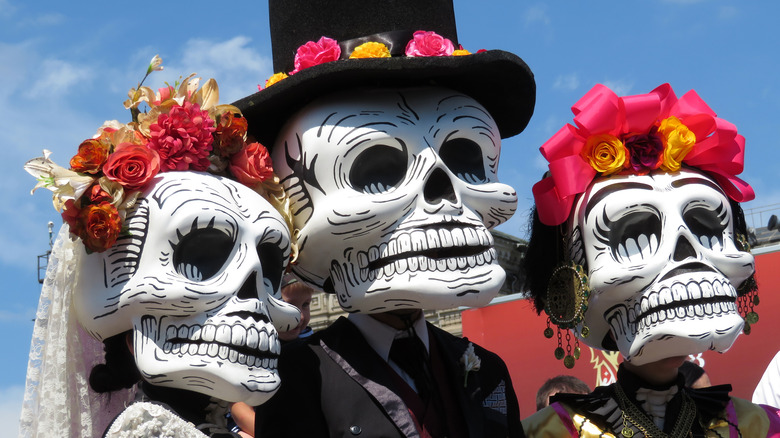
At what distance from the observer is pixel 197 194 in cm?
327

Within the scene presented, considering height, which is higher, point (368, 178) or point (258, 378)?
point (368, 178)

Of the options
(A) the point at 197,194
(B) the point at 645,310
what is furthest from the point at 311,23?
(B) the point at 645,310

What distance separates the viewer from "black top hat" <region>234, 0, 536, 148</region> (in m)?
3.60

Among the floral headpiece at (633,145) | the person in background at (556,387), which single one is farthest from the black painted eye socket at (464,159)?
the person in background at (556,387)

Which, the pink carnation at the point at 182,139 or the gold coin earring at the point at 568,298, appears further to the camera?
the gold coin earring at the point at 568,298

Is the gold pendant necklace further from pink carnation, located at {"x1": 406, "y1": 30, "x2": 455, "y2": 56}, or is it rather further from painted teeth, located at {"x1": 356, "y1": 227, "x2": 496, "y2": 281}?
pink carnation, located at {"x1": 406, "y1": 30, "x2": 455, "y2": 56}

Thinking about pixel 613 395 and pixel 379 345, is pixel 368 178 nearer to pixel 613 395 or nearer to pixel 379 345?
pixel 379 345

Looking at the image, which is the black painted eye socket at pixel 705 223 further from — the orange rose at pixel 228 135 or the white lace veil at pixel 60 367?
A: the white lace veil at pixel 60 367

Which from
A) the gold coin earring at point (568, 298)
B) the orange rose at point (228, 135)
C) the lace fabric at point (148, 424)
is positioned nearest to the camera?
the lace fabric at point (148, 424)

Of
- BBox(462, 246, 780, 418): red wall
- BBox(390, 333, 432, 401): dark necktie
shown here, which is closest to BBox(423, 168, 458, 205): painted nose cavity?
BBox(390, 333, 432, 401): dark necktie

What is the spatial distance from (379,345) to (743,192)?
1540 mm

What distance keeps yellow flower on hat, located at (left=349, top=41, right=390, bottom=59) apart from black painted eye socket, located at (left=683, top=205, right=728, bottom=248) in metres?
1.23

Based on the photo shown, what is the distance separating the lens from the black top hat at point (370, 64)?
3596 millimetres

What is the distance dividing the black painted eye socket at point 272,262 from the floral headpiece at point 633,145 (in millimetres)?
1150
